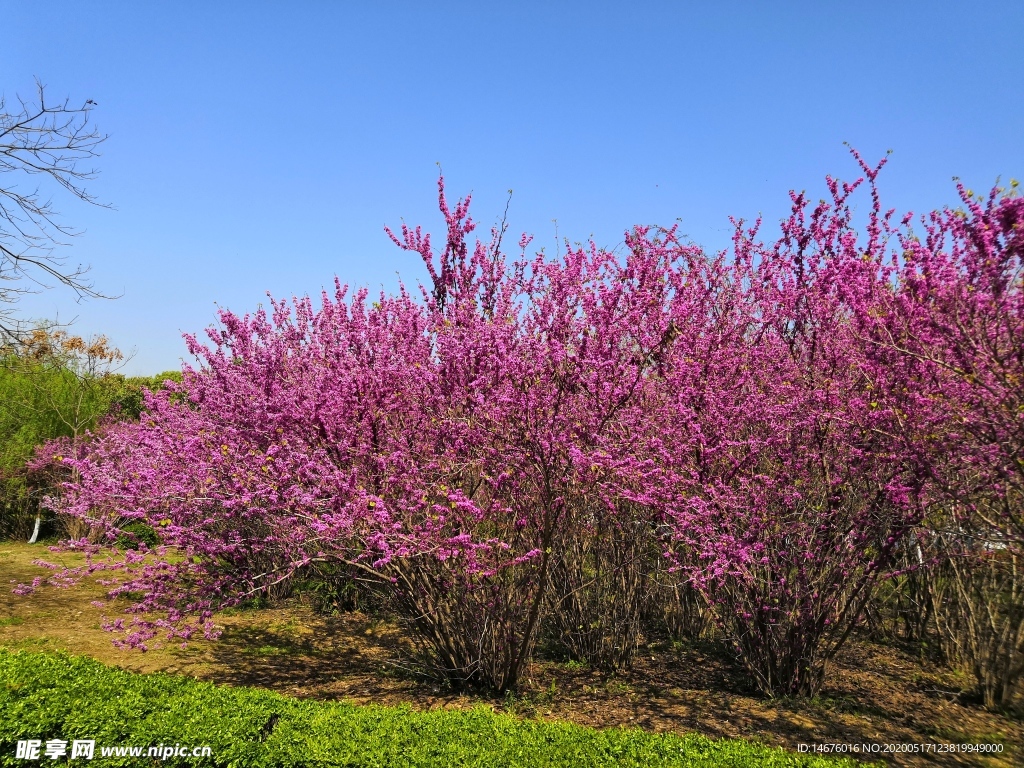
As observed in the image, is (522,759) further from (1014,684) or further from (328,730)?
(1014,684)

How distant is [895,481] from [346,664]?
19.1 feet

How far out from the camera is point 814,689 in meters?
5.79

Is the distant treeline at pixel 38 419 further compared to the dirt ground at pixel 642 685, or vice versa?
the distant treeline at pixel 38 419

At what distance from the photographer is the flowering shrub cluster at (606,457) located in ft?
17.0

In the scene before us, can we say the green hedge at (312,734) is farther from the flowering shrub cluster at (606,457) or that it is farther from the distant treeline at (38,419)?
the distant treeline at (38,419)

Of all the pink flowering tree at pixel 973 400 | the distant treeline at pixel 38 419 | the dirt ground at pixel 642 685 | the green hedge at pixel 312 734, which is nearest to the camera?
the green hedge at pixel 312 734

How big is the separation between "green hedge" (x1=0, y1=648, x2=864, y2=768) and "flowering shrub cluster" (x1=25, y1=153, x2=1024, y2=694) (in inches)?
34.2

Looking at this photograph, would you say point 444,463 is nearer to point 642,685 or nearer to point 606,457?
point 606,457

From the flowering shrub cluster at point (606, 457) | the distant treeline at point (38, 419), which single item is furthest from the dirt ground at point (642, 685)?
the distant treeline at point (38, 419)

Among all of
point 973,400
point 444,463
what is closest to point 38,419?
point 444,463

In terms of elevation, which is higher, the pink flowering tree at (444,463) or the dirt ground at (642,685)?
the pink flowering tree at (444,463)

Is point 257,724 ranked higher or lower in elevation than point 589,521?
lower

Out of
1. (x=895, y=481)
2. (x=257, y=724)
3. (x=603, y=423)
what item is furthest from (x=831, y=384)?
(x=257, y=724)

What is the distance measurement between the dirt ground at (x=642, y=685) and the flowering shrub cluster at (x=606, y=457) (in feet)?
1.30
